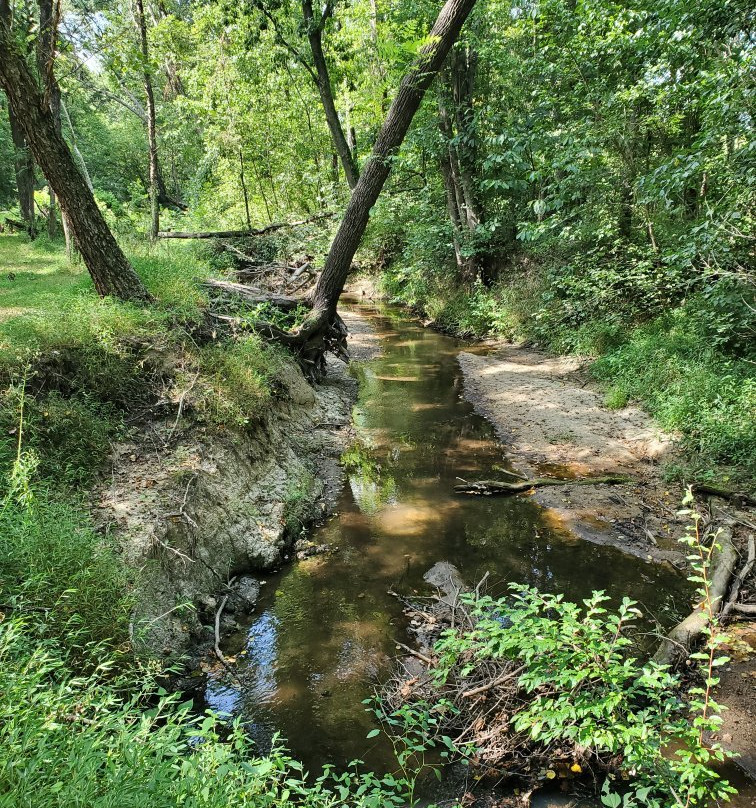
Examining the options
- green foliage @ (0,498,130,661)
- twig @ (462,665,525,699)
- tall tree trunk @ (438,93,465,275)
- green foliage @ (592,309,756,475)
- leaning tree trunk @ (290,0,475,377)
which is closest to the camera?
green foliage @ (0,498,130,661)

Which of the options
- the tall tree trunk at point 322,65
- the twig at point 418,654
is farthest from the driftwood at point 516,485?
the tall tree trunk at point 322,65

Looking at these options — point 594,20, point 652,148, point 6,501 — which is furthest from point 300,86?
point 6,501

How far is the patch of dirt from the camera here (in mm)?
5605

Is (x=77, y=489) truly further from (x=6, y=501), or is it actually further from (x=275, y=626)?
(x=275, y=626)

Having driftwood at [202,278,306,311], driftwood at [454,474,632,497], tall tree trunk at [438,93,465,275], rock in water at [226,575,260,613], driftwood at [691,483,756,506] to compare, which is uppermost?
tall tree trunk at [438,93,465,275]

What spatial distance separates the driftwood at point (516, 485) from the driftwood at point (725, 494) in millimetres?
879

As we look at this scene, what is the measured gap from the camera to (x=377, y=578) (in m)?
4.94

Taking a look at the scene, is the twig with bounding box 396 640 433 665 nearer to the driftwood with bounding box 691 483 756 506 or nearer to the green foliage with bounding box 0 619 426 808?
the green foliage with bounding box 0 619 426 808

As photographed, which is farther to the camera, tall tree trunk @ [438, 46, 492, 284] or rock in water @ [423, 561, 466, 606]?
tall tree trunk @ [438, 46, 492, 284]

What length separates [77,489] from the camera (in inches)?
170

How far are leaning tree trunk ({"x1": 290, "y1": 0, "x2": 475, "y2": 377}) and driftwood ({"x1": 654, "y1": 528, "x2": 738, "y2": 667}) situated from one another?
710 cm

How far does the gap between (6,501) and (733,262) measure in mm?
8666

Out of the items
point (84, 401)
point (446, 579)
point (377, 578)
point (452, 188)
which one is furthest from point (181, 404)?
point (452, 188)

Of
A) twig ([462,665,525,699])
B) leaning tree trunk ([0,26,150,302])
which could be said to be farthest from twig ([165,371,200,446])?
twig ([462,665,525,699])
